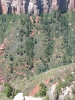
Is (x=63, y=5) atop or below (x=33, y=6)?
atop

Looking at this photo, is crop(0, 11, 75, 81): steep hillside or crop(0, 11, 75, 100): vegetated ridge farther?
crop(0, 11, 75, 81): steep hillside

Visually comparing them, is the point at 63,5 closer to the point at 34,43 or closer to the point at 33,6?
the point at 33,6

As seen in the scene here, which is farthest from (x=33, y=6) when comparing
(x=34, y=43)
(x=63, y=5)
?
(x=34, y=43)

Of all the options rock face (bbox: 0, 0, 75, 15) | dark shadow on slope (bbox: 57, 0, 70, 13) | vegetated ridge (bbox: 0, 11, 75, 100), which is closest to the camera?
vegetated ridge (bbox: 0, 11, 75, 100)

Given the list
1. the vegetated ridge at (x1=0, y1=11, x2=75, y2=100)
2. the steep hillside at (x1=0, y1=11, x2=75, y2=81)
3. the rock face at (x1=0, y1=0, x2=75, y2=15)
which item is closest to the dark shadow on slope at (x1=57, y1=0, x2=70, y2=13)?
the rock face at (x1=0, y1=0, x2=75, y2=15)

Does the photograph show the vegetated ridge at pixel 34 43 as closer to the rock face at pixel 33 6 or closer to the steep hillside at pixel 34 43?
the steep hillside at pixel 34 43

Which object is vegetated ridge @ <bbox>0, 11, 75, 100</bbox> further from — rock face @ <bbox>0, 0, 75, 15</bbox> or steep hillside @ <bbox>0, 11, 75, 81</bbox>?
rock face @ <bbox>0, 0, 75, 15</bbox>

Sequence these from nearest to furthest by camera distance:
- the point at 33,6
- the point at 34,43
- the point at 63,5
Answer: the point at 34,43 < the point at 33,6 < the point at 63,5

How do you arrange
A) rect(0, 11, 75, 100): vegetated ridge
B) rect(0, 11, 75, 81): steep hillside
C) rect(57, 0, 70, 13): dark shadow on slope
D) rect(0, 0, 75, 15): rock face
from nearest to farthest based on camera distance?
1. rect(0, 11, 75, 100): vegetated ridge
2. rect(0, 11, 75, 81): steep hillside
3. rect(0, 0, 75, 15): rock face
4. rect(57, 0, 70, 13): dark shadow on slope

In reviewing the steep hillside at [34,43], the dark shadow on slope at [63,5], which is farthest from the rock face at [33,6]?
the steep hillside at [34,43]

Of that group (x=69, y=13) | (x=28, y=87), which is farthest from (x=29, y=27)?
(x=28, y=87)
